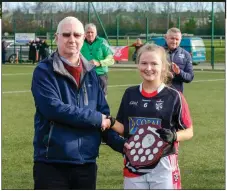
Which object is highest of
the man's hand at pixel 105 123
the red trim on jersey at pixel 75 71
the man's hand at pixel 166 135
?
the red trim on jersey at pixel 75 71

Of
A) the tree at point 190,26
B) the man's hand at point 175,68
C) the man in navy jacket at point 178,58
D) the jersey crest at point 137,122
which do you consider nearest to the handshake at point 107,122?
the jersey crest at point 137,122

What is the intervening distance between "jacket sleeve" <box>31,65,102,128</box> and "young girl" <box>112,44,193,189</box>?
306 millimetres

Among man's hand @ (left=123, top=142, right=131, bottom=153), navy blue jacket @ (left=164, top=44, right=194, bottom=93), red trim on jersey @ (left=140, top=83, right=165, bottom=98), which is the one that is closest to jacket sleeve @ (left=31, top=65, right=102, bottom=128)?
man's hand @ (left=123, top=142, right=131, bottom=153)

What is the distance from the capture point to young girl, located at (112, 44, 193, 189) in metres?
4.44

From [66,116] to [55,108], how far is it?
0.10 meters

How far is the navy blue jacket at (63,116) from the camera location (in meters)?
4.29

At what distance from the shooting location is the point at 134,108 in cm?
452

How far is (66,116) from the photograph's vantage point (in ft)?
13.9

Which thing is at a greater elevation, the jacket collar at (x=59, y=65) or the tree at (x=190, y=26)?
the tree at (x=190, y=26)

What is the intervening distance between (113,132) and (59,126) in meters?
0.50

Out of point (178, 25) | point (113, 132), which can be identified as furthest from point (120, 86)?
point (178, 25)

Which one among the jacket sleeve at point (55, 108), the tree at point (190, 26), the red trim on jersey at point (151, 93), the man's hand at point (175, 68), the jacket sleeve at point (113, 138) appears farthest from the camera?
the tree at point (190, 26)

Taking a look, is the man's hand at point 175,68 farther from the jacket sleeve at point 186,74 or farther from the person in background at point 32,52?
the person in background at point 32,52

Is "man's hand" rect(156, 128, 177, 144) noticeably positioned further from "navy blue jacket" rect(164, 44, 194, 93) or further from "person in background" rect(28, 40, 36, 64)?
"person in background" rect(28, 40, 36, 64)
